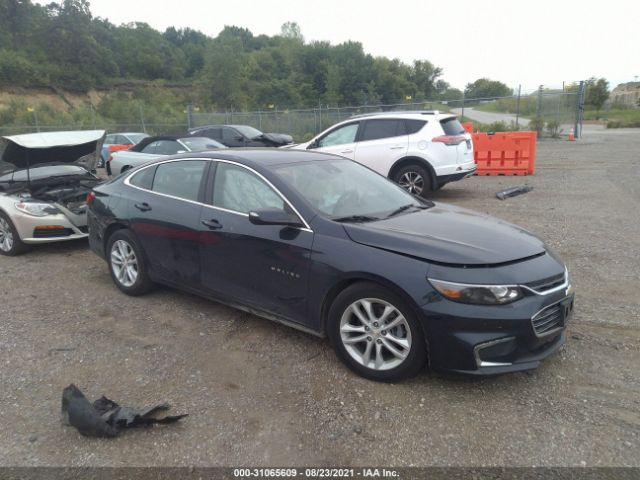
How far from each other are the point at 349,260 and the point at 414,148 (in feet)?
21.4

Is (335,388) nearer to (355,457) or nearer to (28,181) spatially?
(355,457)

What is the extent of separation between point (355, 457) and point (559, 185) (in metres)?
10.3

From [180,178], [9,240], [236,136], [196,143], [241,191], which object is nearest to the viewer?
[241,191]

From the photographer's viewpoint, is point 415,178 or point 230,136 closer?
point 415,178

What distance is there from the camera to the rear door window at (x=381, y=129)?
31.8 ft

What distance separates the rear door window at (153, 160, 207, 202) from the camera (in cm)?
450

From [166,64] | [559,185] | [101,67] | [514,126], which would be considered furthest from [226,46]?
[559,185]

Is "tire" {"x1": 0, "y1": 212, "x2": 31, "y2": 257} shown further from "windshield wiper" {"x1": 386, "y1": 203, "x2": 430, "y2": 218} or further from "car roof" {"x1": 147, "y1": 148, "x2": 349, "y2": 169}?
"windshield wiper" {"x1": 386, "y1": 203, "x2": 430, "y2": 218}

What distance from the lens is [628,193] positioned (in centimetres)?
992

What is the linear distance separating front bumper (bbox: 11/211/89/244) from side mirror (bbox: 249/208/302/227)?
4102 millimetres

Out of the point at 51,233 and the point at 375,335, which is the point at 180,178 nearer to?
the point at 375,335

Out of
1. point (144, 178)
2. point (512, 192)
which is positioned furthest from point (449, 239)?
point (512, 192)

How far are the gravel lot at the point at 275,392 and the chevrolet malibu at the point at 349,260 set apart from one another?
27 centimetres

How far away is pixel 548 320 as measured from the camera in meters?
3.18
